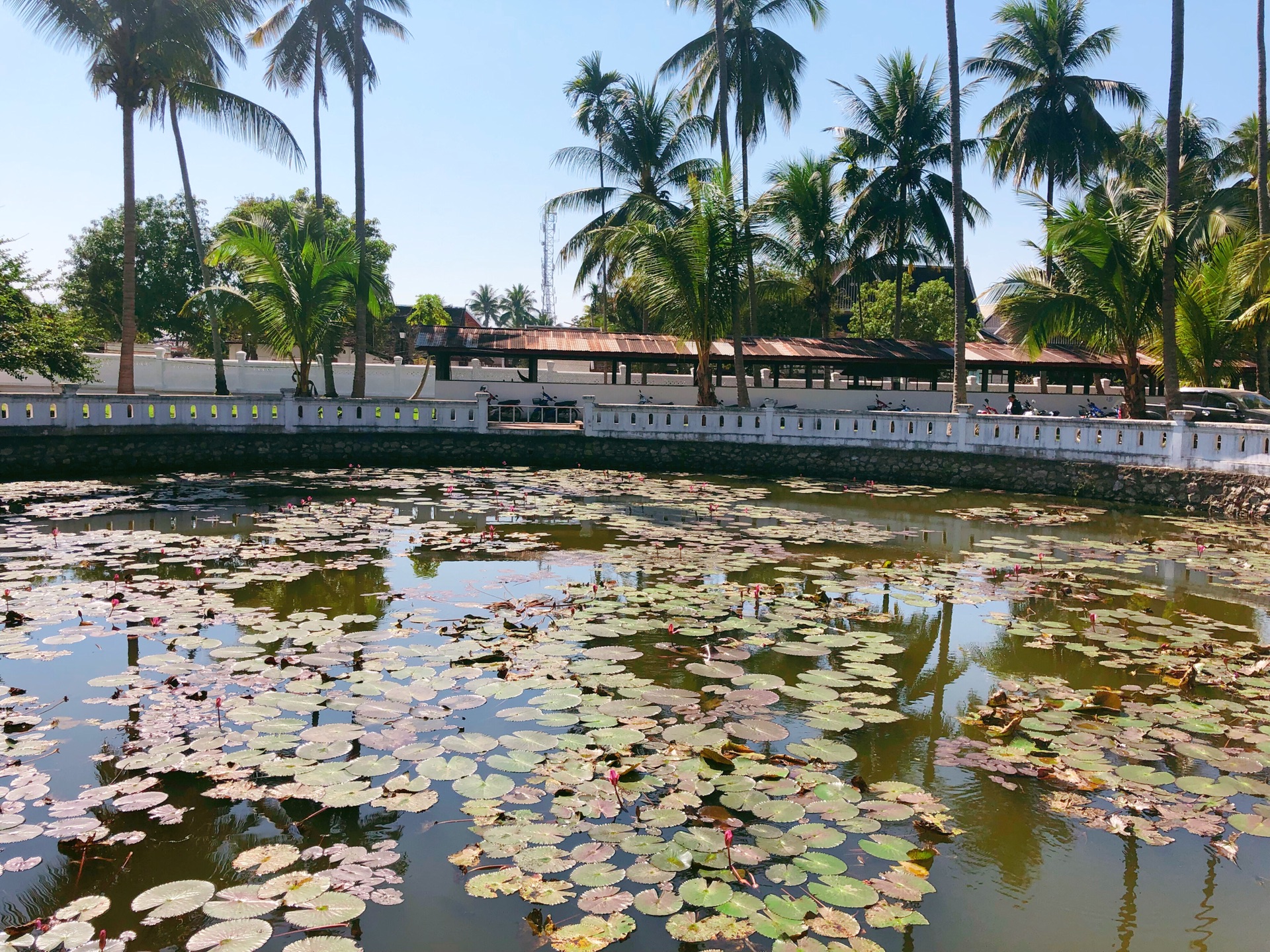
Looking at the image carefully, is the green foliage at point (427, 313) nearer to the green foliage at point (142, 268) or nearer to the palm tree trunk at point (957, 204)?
the green foliage at point (142, 268)

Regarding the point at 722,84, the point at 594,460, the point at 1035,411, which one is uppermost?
the point at 722,84

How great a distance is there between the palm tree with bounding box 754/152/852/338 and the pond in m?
20.7

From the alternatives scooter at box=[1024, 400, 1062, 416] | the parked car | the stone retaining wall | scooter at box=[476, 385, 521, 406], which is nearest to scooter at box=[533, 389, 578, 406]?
scooter at box=[476, 385, 521, 406]

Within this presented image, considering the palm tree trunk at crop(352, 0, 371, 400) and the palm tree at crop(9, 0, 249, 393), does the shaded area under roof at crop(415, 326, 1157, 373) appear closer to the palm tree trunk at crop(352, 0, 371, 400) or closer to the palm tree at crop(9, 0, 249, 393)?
the palm tree trunk at crop(352, 0, 371, 400)

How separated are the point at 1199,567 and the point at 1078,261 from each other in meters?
11.5

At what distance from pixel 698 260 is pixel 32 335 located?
1481cm

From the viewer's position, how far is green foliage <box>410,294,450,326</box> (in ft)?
170

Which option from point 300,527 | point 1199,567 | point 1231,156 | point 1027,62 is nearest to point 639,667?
point 300,527

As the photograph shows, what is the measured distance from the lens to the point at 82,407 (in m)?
16.8

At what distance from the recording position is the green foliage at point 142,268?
3503cm

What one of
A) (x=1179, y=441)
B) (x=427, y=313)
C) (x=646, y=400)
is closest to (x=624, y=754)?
(x=1179, y=441)

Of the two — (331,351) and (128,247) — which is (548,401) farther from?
(128,247)

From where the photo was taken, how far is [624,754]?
4602mm

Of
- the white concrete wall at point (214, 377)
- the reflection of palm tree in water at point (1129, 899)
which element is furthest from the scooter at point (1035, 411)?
the reflection of palm tree in water at point (1129, 899)
